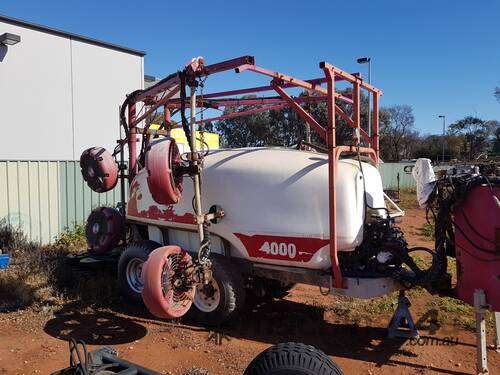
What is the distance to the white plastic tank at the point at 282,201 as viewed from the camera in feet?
17.1

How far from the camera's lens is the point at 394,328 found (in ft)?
18.2

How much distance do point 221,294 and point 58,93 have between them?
931 cm

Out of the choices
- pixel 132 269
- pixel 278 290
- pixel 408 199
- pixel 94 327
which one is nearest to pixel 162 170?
pixel 132 269

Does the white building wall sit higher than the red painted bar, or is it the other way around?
the white building wall

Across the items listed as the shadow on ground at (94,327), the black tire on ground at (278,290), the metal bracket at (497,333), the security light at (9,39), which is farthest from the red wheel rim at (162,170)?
the security light at (9,39)

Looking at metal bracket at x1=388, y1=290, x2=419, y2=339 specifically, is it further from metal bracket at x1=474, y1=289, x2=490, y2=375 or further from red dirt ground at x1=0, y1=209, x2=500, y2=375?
metal bracket at x1=474, y1=289, x2=490, y2=375

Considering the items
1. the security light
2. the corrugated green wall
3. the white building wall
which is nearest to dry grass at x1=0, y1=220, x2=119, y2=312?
the corrugated green wall

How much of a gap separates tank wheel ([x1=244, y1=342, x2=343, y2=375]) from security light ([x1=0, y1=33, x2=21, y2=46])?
35.9 feet

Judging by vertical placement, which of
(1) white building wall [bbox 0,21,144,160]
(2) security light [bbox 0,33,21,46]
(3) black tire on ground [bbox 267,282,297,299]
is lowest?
(3) black tire on ground [bbox 267,282,297,299]

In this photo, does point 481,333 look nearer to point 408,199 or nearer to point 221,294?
point 221,294

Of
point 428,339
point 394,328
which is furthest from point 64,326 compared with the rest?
point 428,339

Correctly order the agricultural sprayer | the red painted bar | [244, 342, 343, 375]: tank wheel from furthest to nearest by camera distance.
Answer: the red painted bar → the agricultural sprayer → [244, 342, 343, 375]: tank wheel

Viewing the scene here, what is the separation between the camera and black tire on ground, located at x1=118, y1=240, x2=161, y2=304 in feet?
22.0

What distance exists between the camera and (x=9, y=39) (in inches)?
444
